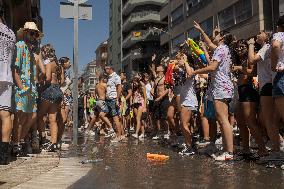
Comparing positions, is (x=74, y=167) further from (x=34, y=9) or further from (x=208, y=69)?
(x=34, y=9)

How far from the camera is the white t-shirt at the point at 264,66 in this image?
227 inches

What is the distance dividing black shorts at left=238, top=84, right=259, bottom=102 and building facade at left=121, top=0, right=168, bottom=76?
6201 centimetres

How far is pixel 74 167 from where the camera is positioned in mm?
5266

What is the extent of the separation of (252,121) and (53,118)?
3499mm

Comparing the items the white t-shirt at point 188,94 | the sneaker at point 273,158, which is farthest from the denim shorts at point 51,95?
the sneaker at point 273,158

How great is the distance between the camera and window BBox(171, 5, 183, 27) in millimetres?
47219

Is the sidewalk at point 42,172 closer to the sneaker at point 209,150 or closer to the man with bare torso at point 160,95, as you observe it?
the sneaker at point 209,150

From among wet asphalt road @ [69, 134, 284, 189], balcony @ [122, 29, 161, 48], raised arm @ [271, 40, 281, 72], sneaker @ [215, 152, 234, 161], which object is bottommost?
wet asphalt road @ [69, 134, 284, 189]

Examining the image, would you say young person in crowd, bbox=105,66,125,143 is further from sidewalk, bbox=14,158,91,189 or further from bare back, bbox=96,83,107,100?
sidewalk, bbox=14,158,91,189

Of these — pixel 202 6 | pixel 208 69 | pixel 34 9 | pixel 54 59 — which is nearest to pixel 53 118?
pixel 54 59

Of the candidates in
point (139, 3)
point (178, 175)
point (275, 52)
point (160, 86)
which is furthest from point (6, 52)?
point (139, 3)

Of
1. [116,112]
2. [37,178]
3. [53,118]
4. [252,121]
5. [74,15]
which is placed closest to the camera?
[37,178]

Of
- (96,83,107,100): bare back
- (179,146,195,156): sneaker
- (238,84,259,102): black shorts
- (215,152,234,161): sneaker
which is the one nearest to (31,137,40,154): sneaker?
(179,146,195,156): sneaker

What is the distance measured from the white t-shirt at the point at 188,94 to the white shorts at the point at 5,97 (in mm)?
2905
